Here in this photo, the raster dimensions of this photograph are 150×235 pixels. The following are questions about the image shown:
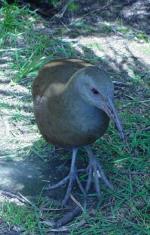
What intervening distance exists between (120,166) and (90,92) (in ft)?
2.74

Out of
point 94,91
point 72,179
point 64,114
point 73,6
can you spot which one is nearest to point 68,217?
point 72,179

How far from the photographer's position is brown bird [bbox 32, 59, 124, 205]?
10.8ft

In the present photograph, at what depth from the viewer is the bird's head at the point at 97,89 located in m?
3.25

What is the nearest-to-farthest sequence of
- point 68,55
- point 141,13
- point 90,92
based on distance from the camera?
1. point 90,92
2. point 68,55
3. point 141,13

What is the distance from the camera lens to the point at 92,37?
18.7 ft

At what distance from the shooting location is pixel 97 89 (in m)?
3.26

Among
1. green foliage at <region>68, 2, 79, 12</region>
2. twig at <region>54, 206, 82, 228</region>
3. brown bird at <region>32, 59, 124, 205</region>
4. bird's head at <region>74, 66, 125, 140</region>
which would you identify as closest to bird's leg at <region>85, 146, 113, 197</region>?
brown bird at <region>32, 59, 124, 205</region>

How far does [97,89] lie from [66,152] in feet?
3.06

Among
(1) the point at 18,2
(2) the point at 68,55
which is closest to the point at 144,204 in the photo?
(2) the point at 68,55

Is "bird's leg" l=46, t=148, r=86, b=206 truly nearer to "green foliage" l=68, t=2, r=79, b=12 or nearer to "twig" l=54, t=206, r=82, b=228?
"twig" l=54, t=206, r=82, b=228

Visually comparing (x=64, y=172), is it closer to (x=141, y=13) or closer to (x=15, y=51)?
(x=15, y=51)

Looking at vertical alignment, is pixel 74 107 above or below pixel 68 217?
above

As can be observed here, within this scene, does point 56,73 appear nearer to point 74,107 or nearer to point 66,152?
point 74,107

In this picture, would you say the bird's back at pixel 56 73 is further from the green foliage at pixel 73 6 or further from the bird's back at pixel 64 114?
the green foliage at pixel 73 6
